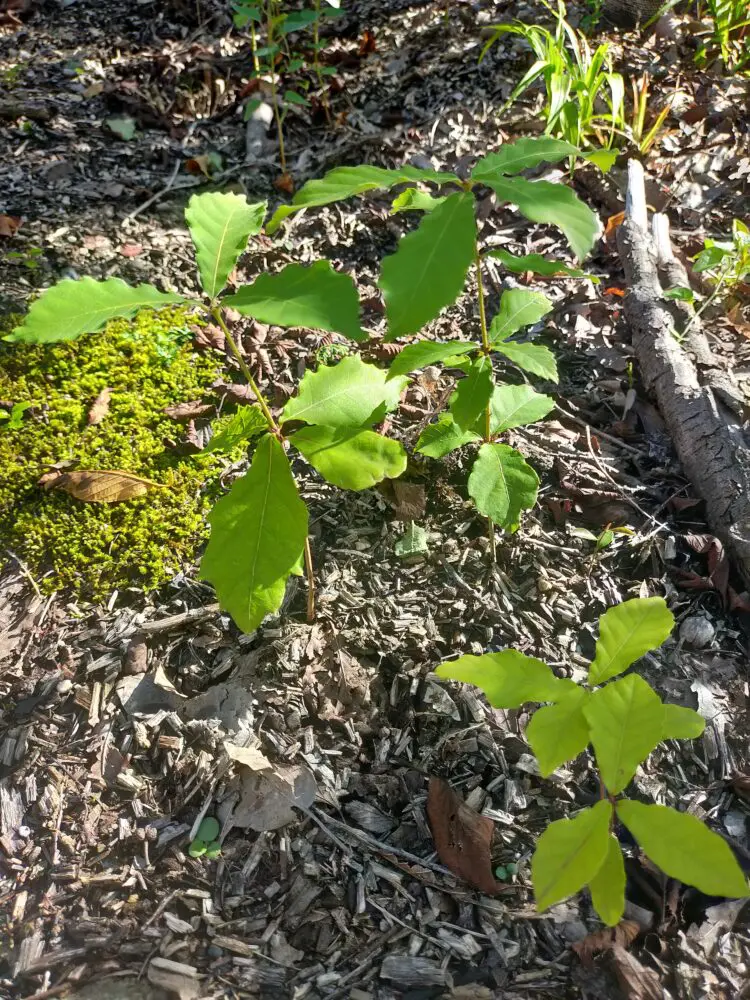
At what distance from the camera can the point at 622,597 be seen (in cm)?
197

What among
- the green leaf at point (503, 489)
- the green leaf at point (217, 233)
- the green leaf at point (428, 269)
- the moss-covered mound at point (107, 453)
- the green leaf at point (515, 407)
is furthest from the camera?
the moss-covered mound at point (107, 453)

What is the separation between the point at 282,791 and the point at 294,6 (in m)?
4.48

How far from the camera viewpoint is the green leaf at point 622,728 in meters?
1.19

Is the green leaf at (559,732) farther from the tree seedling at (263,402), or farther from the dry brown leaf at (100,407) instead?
the dry brown leaf at (100,407)

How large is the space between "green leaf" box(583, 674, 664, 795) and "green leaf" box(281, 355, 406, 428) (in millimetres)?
734

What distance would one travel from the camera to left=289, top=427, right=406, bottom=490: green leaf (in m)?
1.41

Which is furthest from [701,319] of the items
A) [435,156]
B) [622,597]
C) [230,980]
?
[230,980]

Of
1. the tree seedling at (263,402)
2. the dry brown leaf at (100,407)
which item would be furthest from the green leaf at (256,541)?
the dry brown leaf at (100,407)

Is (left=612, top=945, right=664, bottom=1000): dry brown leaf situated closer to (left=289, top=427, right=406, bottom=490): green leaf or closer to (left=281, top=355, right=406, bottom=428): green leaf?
(left=289, top=427, right=406, bottom=490): green leaf

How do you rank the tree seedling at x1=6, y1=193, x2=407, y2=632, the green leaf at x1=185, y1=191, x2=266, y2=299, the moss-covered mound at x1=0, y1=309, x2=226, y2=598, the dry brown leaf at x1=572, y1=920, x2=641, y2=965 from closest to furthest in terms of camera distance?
1. the tree seedling at x1=6, y1=193, x2=407, y2=632
2. the green leaf at x1=185, y1=191, x2=266, y2=299
3. the dry brown leaf at x1=572, y1=920, x2=641, y2=965
4. the moss-covered mound at x1=0, y1=309, x2=226, y2=598

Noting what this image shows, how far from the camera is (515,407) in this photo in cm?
182

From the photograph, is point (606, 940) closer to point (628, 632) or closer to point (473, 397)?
point (628, 632)

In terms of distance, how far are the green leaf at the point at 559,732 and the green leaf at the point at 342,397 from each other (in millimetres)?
697

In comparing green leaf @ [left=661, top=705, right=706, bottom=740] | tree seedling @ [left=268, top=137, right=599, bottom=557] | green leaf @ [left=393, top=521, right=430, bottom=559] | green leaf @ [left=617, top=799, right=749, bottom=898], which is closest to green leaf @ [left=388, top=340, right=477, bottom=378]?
tree seedling @ [left=268, top=137, right=599, bottom=557]
